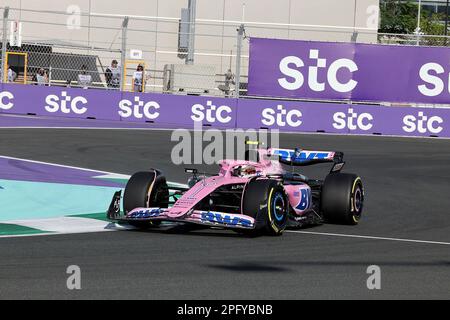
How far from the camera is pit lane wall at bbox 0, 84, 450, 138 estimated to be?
23.9 metres

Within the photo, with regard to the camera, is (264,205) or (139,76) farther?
(139,76)

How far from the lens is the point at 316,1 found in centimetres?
4438

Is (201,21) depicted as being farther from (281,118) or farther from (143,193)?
(143,193)

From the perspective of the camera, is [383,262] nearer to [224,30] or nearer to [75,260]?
[75,260]

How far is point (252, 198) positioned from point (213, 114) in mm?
14760

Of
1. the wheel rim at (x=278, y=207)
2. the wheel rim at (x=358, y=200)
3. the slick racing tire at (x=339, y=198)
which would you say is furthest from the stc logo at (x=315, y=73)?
the wheel rim at (x=278, y=207)

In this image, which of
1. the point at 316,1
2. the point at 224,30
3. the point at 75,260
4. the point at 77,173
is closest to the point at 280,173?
the point at 75,260

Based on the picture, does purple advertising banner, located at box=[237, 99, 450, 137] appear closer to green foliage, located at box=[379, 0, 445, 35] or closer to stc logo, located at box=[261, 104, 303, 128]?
stc logo, located at box=[261, 104, 303, 128]

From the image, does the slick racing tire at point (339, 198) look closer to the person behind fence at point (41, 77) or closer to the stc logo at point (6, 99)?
the stc logo at point (6, 99)

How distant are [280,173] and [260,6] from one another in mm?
33625

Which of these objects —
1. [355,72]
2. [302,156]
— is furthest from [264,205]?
[355,72]

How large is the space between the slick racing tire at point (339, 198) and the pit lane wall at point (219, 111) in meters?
13.4

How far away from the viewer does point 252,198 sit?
367 inches

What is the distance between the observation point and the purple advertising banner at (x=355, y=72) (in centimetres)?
2439
